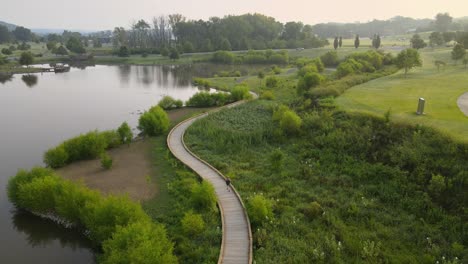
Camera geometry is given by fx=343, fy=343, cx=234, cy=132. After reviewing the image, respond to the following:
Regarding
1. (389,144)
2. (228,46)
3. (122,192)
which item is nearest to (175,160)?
(122,192)

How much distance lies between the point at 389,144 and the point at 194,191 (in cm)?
1563

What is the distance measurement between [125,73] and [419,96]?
77006mm

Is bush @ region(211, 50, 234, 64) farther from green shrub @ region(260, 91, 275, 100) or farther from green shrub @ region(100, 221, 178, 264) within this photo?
green shrub @ region(100, 221, 178, 264)

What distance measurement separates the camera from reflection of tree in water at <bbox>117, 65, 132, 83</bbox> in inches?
3233

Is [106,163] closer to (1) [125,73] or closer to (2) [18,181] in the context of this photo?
(2) [18,181]

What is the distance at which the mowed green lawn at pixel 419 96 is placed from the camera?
27250 millimetres

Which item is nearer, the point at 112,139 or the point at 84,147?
the point at 84,147

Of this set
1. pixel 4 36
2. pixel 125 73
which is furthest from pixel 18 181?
pixel 4 36

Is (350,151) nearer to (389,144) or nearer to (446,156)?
(389,144)

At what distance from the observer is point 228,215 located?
19.8 metres

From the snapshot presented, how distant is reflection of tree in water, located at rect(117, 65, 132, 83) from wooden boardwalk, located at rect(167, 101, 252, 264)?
5559 cm

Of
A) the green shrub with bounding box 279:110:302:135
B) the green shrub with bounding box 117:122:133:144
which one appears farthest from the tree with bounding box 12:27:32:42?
the green shrub with bounding box 279:110:302:135

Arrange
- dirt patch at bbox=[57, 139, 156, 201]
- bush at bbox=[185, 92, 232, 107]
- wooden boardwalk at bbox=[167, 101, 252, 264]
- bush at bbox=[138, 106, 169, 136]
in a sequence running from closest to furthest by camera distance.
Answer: wooden boardwalk at bbox=[167, 101, 252, 264]
dirt patch at bbox=[57, 139, 156, 201]
bush at bbox=[138, 106, 169, 136]
bush at bbox=[185, 92, 232, 107]

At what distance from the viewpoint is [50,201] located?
21422 mm
